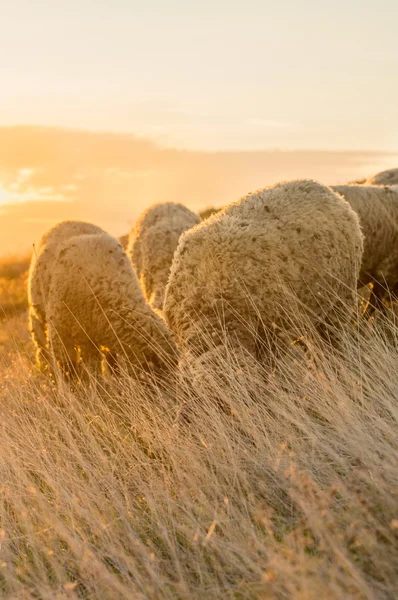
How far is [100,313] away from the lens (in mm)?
7773

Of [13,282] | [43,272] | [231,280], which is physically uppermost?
[231,280]

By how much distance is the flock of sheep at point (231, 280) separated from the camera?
589cm

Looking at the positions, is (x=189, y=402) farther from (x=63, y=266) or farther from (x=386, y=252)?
(x=386, y=252)

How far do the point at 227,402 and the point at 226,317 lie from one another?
0.90 meters

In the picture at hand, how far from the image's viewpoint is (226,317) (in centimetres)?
589

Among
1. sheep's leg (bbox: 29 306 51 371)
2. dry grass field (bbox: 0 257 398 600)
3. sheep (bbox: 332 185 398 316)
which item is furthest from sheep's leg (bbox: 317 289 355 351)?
sheep's leg (bbox: 29 306 51 371)

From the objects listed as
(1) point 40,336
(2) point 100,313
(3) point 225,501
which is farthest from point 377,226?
(3) point 225,501

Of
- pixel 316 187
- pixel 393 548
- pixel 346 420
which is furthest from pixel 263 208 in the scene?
pixel 393 548

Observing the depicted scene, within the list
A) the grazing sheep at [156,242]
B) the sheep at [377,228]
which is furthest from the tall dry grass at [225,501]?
the grazing sheep at [156,242]

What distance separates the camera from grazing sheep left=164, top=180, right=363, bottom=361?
586cm

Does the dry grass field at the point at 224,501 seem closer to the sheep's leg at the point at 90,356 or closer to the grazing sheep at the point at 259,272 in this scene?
the grazing sheep at the point at 259,272

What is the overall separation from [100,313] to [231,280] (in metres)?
2.48

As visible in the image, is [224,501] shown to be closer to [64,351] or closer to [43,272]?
[64,351]

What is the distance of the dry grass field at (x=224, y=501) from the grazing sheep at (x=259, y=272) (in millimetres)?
354
